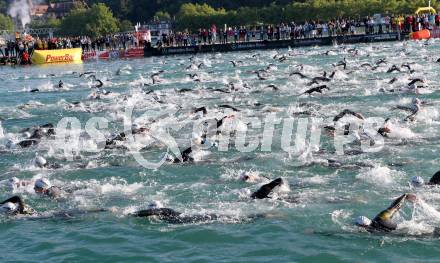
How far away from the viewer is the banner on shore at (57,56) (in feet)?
192

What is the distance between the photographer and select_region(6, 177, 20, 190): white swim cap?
14.6m

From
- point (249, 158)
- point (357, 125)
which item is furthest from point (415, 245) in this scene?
point (357, 125)

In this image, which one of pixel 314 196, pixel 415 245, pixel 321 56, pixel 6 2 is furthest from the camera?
pixel 6 2

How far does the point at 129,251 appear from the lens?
10.7 meters

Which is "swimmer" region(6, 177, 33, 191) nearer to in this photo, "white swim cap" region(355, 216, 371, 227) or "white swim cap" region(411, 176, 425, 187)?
"white swim cap" region(355, 216, 371, 227)

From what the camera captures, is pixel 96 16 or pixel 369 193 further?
pixel 96 16

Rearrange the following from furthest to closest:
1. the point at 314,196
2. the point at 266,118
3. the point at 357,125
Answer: the point at 266,118, the point at 357,125, the point at 314,196

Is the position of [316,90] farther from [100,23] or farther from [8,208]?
[100,23]

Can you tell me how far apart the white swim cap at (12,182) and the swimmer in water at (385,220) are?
723 centimetres

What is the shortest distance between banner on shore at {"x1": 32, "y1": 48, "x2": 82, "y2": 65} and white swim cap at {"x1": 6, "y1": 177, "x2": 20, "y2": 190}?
45.2 m

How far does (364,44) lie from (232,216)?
45161 mm

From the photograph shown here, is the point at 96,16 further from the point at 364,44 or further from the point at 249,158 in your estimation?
the point at 249,158

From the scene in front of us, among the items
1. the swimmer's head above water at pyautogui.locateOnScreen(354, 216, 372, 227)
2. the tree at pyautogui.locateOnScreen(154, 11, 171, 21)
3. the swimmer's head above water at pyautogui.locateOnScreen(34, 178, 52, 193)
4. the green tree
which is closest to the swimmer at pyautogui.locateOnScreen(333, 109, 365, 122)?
the swimmer's head above water at pyautogui.locateOnScreen(34, 178, 52, 193)

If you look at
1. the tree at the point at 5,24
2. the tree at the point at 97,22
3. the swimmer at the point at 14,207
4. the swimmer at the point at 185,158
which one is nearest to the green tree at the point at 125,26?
the tree at the point at 97,22
